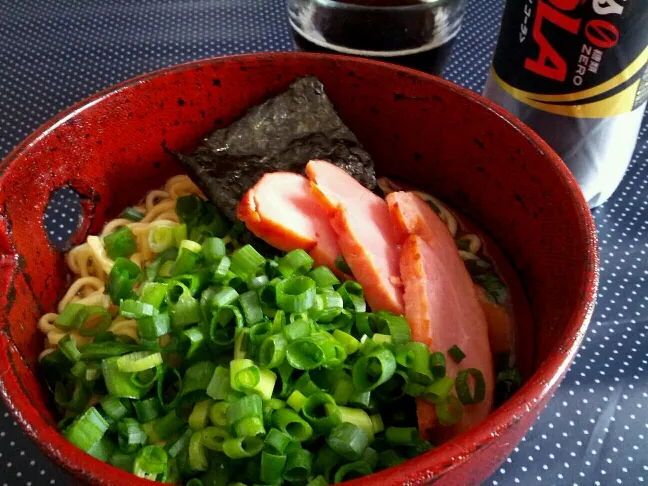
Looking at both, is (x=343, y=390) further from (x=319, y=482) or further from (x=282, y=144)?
(x=282, y=144)

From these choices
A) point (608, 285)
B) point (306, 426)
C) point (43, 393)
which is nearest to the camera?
point (306, 426)

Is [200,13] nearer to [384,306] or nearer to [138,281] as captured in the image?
[138,281]

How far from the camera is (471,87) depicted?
5.44 ft

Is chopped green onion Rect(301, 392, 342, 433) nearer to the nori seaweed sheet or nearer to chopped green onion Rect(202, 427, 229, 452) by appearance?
chopped green onion Rect(202, 427, 229, 452)

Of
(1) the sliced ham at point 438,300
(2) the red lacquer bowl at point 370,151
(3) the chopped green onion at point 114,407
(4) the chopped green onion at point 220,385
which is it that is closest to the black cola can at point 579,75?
(2) the red lacquer bowl at point 370,151

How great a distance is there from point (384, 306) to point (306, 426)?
264 millimetres

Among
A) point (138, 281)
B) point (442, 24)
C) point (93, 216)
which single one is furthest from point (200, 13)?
point (138, 281)

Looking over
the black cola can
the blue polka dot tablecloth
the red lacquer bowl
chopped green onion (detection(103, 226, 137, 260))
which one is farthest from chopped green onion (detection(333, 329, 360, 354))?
the black cola can

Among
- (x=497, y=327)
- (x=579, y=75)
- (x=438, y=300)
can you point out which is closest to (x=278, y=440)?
(x=438, y=300)

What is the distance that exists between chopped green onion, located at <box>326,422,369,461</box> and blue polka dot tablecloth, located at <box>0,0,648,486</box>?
31 centimetres

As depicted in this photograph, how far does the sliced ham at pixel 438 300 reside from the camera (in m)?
0.90

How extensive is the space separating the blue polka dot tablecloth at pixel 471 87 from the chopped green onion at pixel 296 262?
1.38 ft

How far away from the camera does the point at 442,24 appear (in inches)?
54.7

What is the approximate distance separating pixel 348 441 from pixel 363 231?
0.38 meters
